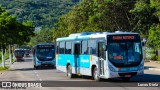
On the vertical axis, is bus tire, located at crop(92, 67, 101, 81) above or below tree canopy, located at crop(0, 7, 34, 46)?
below

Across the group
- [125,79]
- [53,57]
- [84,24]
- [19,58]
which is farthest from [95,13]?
[125,79]

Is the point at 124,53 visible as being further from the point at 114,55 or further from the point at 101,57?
the point at 101,57

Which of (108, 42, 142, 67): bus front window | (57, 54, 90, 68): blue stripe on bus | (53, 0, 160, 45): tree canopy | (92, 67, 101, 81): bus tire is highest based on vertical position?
(53, 0, 160, 45): tree canopy

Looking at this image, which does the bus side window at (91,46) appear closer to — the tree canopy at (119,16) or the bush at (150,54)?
the bush at (150,54)

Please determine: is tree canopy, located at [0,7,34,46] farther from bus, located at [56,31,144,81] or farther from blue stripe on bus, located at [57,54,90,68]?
bus, located at [56,31,144,81]

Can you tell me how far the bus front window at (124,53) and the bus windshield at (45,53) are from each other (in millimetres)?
26021

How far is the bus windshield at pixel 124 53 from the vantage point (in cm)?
2283

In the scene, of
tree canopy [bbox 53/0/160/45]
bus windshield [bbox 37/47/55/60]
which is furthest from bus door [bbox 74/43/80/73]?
tree canopy [bbox 53/0/160/45]

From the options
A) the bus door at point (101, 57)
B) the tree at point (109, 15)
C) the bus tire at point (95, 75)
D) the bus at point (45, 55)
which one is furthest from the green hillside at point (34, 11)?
the bus door at point (101, 57)

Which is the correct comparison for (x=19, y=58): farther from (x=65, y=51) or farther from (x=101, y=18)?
(x=65, y=51)

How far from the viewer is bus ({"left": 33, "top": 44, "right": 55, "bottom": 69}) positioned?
48.7 metres

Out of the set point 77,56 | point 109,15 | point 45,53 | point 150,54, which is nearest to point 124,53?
point 77,56

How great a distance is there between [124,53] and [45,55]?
87.1 feet

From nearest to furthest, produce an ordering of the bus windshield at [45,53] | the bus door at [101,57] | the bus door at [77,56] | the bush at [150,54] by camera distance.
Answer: the bus door at [101,57] < the bus door at [77,56] < the bus windshield at [45,53] < the bush at [150,54]
